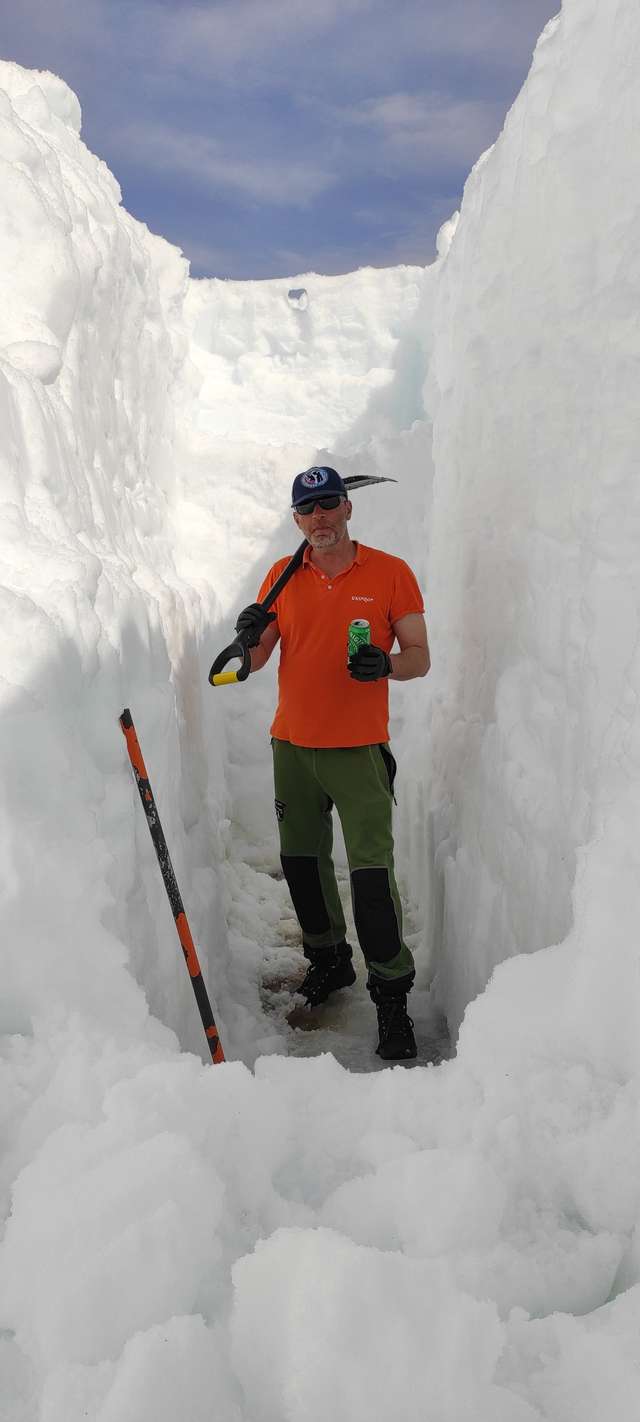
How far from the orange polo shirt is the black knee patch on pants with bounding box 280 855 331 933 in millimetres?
567

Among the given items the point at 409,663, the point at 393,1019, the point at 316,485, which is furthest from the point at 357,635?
the point at 393,1019

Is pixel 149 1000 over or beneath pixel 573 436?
beneath

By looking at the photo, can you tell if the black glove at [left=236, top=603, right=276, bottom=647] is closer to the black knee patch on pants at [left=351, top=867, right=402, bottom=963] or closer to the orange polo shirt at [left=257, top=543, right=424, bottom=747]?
the orange polo shirt at [left=257, top=543, right=424, bottom=747]

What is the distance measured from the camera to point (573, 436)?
2.25 metres

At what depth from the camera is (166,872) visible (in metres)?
2.30

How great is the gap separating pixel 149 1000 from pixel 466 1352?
131 cm

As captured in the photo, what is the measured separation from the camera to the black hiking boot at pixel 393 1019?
286 centimetres

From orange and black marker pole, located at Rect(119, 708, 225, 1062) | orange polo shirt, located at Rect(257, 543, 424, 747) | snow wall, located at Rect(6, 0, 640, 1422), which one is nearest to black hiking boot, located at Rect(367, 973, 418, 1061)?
snow wall, located at Rect(6, 0, 640, 1422)

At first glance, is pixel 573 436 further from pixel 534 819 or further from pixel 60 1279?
pixel 60 1279

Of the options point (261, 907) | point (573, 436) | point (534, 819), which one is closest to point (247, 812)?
point (261, 907)

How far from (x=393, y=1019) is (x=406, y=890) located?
1.37 m

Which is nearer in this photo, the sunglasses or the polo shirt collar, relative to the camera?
the sunglasses

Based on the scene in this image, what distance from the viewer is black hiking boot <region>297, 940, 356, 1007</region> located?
128 inches

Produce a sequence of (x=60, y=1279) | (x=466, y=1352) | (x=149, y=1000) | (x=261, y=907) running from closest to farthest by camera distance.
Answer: (x=466, y=1352), (x=60, y=1279), (x=149, y=1000), (x=261, y=907)
